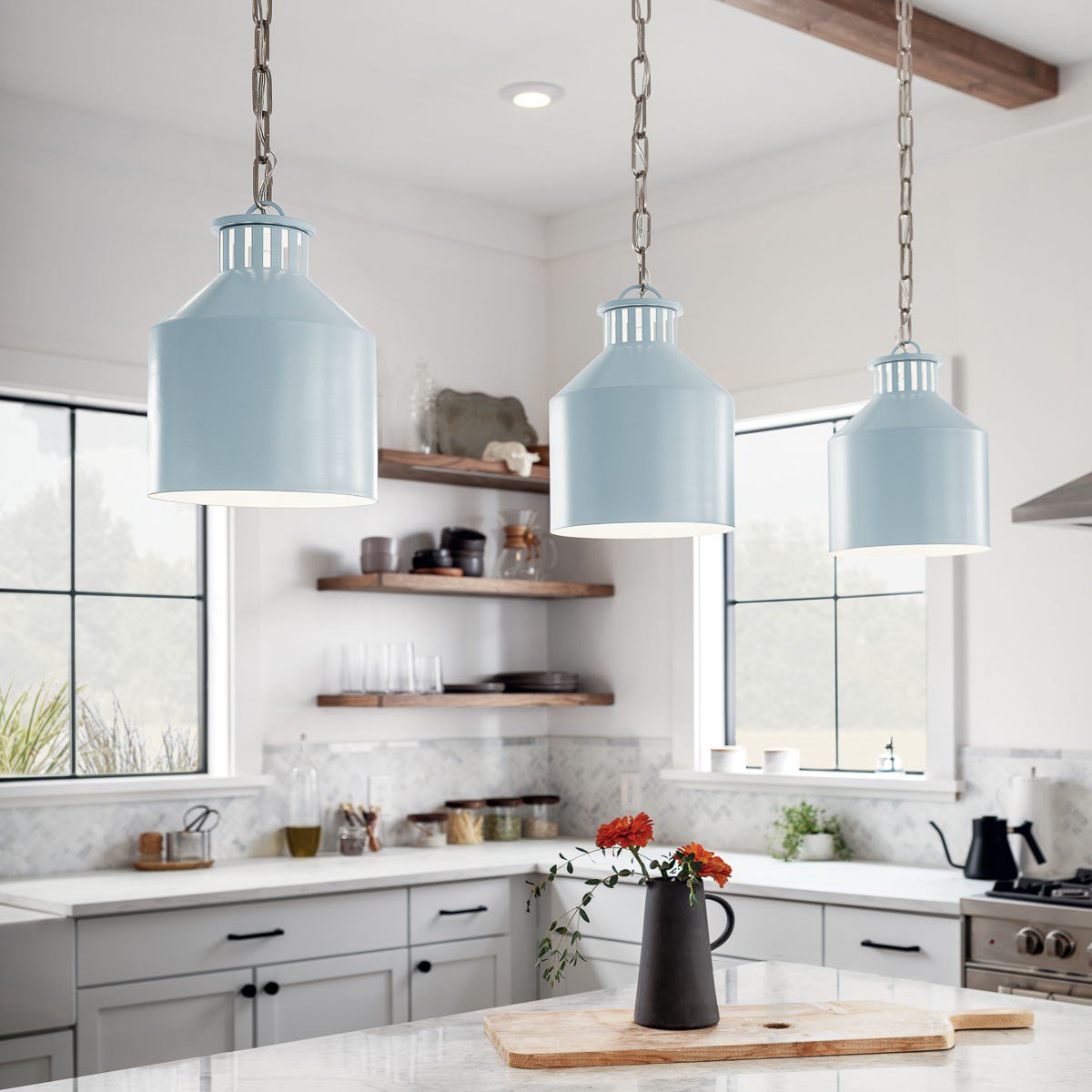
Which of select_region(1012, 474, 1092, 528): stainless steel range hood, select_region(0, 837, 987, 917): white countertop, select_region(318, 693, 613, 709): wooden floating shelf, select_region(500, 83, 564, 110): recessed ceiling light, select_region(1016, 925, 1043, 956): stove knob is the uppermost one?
select_region(500, 83, 564, 110): recessed ceiling light

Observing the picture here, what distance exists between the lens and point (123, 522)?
179 inches

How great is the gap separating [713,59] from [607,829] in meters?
2.49

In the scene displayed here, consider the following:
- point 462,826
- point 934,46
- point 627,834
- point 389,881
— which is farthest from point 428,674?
point 627,834

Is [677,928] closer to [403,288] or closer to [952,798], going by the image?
[952,798]

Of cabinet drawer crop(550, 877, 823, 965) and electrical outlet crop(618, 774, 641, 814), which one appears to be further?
electrical outlet crop(618, 774, 641, 814)

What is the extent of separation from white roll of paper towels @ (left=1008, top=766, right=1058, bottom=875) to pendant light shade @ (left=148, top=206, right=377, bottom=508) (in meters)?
2.91

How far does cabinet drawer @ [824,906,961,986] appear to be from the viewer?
11.9ft

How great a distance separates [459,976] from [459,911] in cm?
19

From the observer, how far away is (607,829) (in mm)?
2340

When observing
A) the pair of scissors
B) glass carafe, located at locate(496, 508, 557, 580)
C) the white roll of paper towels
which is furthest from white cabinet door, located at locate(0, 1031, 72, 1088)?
the white roll of paper towels

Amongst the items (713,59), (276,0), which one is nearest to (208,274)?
Result: (276,0)

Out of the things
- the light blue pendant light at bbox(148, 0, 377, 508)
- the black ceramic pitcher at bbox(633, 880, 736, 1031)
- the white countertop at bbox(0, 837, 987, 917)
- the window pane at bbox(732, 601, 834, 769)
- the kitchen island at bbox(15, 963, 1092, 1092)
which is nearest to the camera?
the light blue pendant light at bbox(148, 0, 377, 508)

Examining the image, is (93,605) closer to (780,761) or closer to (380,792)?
(380,792)

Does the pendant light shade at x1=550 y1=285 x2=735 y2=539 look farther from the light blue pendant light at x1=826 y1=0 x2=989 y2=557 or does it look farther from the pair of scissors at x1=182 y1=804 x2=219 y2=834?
the pair of scissors at x1=182 y1=804 x2=219 y2=834
